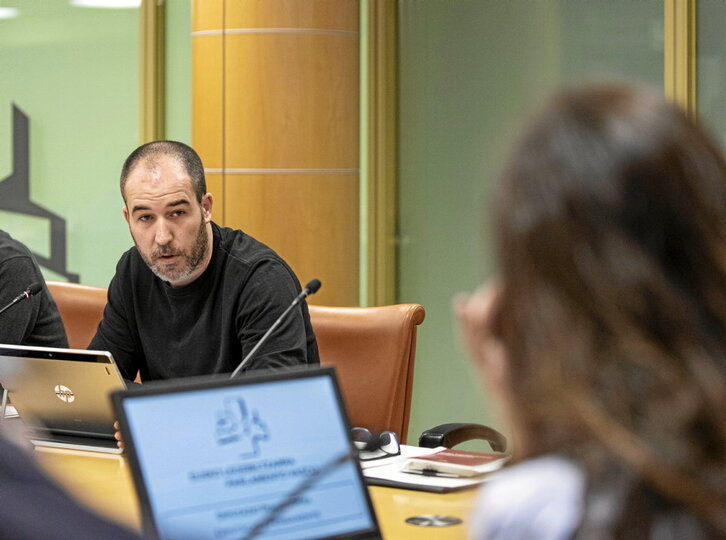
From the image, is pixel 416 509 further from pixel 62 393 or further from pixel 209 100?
pixel 209 100

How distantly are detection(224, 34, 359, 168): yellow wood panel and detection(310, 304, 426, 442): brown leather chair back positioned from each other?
177cm

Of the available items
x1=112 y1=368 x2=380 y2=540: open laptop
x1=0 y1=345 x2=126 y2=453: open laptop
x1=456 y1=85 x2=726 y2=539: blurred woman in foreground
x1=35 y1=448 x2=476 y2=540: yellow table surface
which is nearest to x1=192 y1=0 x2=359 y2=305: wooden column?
x1=0 y1=345 x2=126 y2=453: open laptop

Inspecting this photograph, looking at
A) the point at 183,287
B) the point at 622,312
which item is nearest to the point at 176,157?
the point at 183,287

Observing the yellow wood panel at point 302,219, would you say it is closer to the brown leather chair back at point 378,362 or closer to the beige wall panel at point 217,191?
the beige wall panel at point 217,191

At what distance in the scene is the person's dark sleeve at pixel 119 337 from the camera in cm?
309

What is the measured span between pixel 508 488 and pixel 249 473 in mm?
696

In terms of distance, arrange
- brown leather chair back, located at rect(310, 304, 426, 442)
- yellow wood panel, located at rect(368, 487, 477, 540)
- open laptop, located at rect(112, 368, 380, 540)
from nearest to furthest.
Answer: open laptop, located at rect(112, 368, 380, 540) → yellow wood panel, located at rect(368, 487, 477, 540) → brown leather chair back, located at rect(310, 304, 426, 442)

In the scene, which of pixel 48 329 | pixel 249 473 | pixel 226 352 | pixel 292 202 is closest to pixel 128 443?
pixel 249 473

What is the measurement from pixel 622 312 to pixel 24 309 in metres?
2.70

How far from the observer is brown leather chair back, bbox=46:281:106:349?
140 inches

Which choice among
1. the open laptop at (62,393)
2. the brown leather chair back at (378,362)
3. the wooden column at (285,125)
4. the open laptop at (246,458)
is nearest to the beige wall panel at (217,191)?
the wooden column at (285,125)

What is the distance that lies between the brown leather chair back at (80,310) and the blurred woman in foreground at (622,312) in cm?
294

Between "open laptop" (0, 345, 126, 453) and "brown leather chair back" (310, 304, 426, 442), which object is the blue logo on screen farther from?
"brown leather chair back" (310, 304, 426, 442)

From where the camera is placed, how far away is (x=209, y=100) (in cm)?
470
